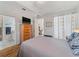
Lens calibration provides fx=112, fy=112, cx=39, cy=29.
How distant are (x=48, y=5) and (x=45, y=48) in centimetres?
58

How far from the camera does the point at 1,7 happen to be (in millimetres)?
1503

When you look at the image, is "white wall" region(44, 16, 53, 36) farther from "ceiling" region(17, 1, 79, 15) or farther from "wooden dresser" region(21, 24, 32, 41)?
"wooden dresser" region(21, 24, 32, 41)

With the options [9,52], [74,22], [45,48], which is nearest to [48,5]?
[74,22]

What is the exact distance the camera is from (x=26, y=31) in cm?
160

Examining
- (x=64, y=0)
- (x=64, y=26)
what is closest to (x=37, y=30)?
(x=64, y=26)

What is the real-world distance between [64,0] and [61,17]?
236mm

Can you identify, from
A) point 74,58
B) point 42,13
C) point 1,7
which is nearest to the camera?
point 74,58

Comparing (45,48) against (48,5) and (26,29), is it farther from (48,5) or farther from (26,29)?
(48,5)

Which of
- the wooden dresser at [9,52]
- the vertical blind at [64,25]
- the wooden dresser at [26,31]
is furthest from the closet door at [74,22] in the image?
the wooden dresser at [9,52]

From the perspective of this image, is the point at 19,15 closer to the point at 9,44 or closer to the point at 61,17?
the point at 9,44

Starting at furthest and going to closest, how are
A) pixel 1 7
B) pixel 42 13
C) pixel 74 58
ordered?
pixel 42 13
pixel 1 7
pixel 74 58

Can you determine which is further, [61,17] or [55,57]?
[61,17]

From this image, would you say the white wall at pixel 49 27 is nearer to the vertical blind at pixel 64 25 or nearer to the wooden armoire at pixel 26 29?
the vertical blind at pixel 64 25

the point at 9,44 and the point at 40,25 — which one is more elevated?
the point at 40,25
